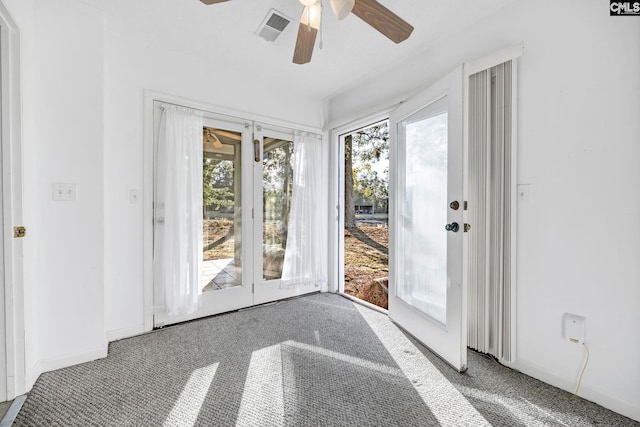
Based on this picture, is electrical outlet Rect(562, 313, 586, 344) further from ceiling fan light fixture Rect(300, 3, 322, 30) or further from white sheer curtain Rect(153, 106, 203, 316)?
white sheer curtain Rect(153, 106, 203, 316)

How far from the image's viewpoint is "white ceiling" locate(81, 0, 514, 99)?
1.81 metres

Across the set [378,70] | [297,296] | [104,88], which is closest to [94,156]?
[104,88]

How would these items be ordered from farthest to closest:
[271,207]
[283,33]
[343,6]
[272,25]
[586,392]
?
[271,207]
[283,33]
[272,25]
[586,392]
[343,6]

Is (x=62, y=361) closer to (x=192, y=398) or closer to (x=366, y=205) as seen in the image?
(x=192, y=398)

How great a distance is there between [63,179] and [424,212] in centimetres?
258

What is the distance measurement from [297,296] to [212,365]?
147cm

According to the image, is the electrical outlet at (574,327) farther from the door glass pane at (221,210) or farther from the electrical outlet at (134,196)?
the electrical outlet at (134,196)

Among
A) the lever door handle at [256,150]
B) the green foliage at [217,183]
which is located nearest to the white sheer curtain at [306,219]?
the lever door handle at [256,150]

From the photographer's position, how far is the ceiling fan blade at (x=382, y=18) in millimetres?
1419

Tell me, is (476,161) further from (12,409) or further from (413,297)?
(12,409)

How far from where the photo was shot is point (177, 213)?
90.3 inches

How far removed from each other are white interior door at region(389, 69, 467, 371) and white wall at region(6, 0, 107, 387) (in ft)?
7.60

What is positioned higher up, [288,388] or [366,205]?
[366,205]

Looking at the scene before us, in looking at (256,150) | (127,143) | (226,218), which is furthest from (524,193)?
(127,143)
